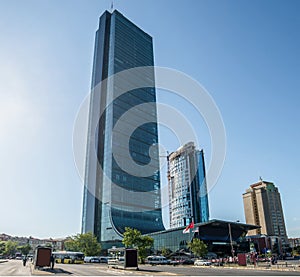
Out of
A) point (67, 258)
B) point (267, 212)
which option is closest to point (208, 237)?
point (67, 258)

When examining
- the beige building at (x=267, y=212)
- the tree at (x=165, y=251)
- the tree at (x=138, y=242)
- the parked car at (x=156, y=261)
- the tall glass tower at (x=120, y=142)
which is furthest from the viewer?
the beige building at (x=267, y=212)

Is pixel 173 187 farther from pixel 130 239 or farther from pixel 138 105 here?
pixel 130 239

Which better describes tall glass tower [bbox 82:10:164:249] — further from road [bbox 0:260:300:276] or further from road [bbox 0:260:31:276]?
road [bbox 0:260:300:276]

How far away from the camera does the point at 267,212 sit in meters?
189

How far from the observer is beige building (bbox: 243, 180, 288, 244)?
186 meters

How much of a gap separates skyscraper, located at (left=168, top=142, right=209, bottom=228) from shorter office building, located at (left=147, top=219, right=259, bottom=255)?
64.9 m

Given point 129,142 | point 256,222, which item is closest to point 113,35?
point 129,142

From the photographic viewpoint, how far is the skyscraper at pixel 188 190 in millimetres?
176125

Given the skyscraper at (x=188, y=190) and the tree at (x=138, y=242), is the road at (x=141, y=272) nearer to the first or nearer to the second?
the tree at (x=138, y=242)

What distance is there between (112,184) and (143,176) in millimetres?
21419

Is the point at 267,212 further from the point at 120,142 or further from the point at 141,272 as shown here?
the point at 141,272

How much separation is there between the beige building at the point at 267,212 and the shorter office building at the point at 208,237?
88560mm

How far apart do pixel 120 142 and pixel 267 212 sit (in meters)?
119

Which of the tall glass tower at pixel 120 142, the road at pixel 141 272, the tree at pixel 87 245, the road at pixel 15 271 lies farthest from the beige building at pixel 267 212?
the road at pixel 15 271
